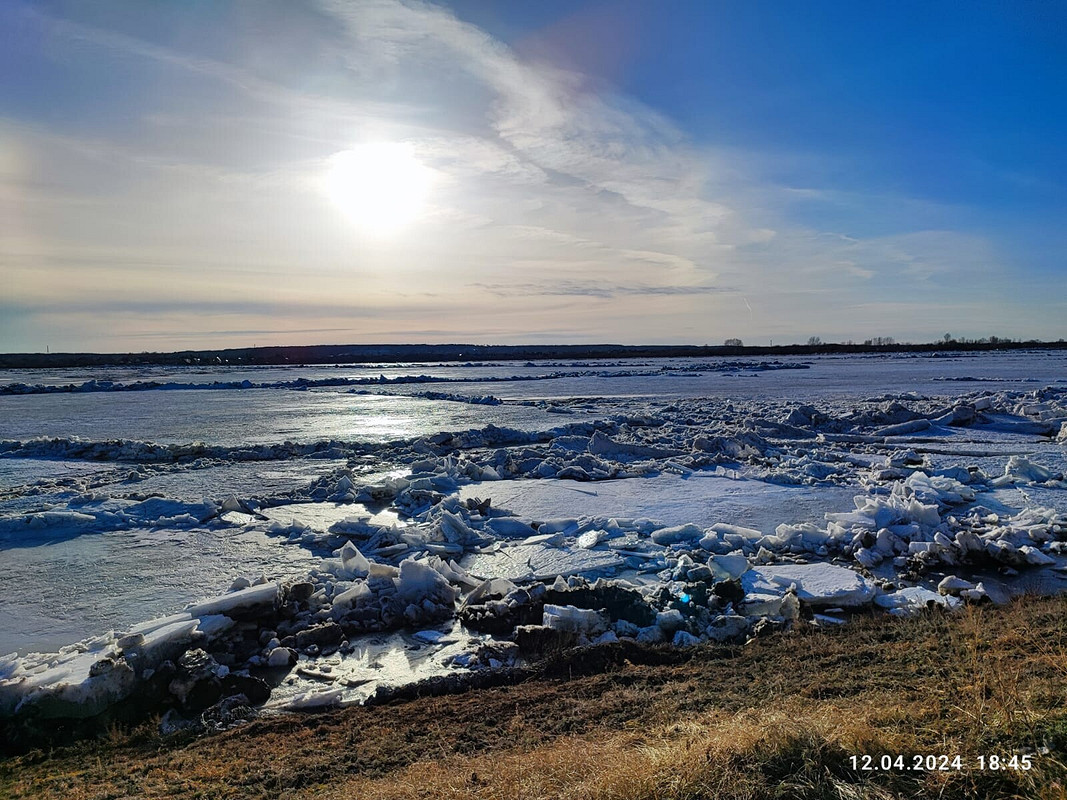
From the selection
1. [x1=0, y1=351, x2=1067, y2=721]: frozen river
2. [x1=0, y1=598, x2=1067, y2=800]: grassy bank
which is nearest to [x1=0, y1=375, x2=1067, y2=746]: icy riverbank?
[x1=0, y1=351, x2=1067, y2=721]: frozen river

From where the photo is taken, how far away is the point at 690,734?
273 centimetres

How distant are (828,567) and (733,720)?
3276 millimetres

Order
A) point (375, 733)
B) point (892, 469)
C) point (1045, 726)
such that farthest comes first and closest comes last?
point (892, 469), point (375, 733), point (1045, 726)

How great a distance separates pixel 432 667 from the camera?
4.21 m

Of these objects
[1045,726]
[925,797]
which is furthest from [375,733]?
[1045,726]

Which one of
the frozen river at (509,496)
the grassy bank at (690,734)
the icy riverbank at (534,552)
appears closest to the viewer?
the grassy bank at (690,734)

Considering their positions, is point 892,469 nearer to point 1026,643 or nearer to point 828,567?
point 828,567

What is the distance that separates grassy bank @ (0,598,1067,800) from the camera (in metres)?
2.27

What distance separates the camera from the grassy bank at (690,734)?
227cm

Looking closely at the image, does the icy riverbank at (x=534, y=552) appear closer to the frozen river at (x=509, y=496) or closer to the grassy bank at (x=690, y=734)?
the frozen river at (x=509, y=496)

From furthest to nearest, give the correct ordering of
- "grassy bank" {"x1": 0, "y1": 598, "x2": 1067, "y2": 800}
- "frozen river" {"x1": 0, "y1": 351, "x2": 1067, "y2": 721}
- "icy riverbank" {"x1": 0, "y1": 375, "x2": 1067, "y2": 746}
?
"frozen river" {"x1": 0, "y1": 351, "x2": 1067, "y2": 721} < "icy riverbank" {"x1": 0, "y1": 375, "x2": 1067, "y2": 746} < "grassy bank" {"x1": 0, "y1": 598, "x2": 1067, "y2": 800}

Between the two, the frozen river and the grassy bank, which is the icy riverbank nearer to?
the frozen river

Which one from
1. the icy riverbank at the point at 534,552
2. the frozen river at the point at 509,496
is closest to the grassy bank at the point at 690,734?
the icy riverbank at the point at 534,552

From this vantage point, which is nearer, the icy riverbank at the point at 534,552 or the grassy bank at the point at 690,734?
the grassy bank at the point at 690,734
